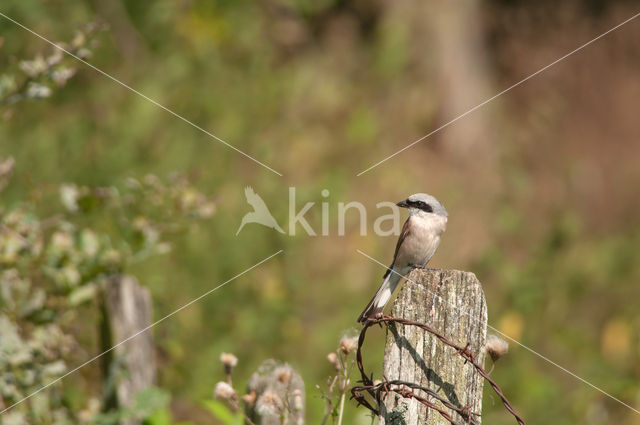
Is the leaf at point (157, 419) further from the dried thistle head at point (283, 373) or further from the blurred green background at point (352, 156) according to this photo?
the dried thistle head at point (283, 373)

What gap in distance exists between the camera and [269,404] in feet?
8.74

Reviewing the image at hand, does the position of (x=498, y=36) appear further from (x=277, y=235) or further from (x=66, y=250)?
(x=66, y=250)

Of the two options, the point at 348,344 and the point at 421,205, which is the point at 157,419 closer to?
the point at 348,344

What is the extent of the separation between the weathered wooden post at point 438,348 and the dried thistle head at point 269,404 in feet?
1.70

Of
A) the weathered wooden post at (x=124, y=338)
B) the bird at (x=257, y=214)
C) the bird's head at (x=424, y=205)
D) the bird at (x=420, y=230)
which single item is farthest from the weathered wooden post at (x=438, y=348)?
the bird at (x=257, y=214)

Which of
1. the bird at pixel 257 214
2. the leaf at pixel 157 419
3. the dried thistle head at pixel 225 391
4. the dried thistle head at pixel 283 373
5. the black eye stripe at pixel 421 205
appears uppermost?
the bird at pixel 257 214

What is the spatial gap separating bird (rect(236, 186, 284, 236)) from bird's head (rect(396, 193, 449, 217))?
10.2 ft

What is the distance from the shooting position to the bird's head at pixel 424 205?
3648 millimetres

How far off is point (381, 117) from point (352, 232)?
2.75m

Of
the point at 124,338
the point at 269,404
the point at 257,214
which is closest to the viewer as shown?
the point at 269,404

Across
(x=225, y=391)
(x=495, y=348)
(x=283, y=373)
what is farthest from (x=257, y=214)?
(x=495, y=348)

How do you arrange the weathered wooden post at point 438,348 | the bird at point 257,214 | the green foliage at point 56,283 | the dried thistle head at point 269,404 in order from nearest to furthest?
the weathered wooden post at point 438,348
the dried thistle head at point 269,404
the green foliage at point 56,283
the bird at point 257,214

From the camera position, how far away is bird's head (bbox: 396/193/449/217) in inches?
144

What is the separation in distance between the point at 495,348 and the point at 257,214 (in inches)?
194
